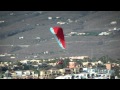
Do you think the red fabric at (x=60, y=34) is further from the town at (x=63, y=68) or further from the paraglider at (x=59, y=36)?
the town at (x=63, y=68)

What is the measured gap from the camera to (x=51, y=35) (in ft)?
15.4

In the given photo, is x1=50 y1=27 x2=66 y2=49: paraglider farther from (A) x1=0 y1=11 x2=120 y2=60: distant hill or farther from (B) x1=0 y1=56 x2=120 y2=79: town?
(B) x1=0 y1=56 x2=120 y2=79: town

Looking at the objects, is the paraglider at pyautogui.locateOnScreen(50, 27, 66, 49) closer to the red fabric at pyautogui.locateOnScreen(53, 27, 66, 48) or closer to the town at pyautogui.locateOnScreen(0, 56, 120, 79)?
the red fabric at pyautogui.locateOnScreen(53, 27, 66, 48)

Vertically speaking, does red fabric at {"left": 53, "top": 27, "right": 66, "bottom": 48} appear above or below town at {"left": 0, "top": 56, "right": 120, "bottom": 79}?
above

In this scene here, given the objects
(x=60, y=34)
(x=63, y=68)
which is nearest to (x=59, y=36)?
(x=60, y=34)

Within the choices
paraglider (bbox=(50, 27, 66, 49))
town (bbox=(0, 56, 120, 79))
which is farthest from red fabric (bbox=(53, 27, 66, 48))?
town (bbox=(0, 56, 120, 79))

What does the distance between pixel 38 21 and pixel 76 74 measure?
46.8 inches

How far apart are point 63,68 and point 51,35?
25.2 inches

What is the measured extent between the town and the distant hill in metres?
0.10

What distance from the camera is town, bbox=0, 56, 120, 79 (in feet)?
15.0

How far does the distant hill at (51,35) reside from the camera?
464 centimetres

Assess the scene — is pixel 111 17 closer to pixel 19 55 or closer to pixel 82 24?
pixel 82 24
